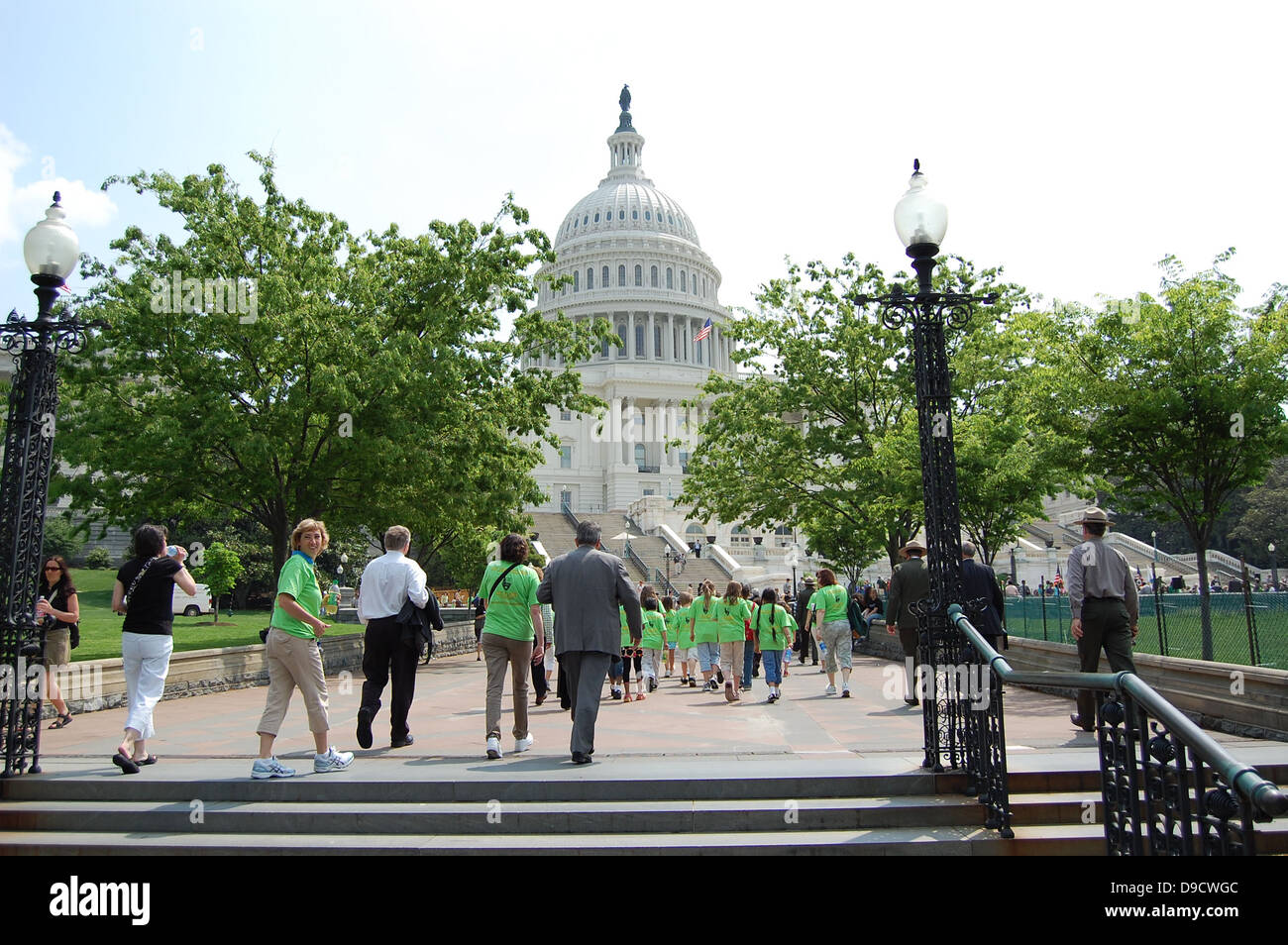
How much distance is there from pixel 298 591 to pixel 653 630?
368 inches

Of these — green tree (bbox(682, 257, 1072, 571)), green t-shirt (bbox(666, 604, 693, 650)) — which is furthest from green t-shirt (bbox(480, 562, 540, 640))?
green tree (bbox(682, 257, 1072, 571))

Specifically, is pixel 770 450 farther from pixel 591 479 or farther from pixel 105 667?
pixel 591 479

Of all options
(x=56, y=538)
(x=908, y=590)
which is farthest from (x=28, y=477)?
(x=56, y=538)

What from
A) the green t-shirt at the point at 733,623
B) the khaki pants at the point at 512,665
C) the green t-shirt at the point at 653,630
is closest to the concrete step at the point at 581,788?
the khaki pants at the point at 512,665

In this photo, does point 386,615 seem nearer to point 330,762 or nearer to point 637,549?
point 330,762

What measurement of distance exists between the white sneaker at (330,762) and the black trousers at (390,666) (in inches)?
46.8

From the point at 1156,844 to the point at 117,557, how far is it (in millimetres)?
69800

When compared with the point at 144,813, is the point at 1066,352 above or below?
above

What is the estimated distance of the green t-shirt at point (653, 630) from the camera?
1634 cm

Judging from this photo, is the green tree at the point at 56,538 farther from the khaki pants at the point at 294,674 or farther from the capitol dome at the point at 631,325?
the khaki pants at the point at 294,674

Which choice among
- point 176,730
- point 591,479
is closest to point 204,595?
point 176,730

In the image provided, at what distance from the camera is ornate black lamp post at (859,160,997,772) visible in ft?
24.0
